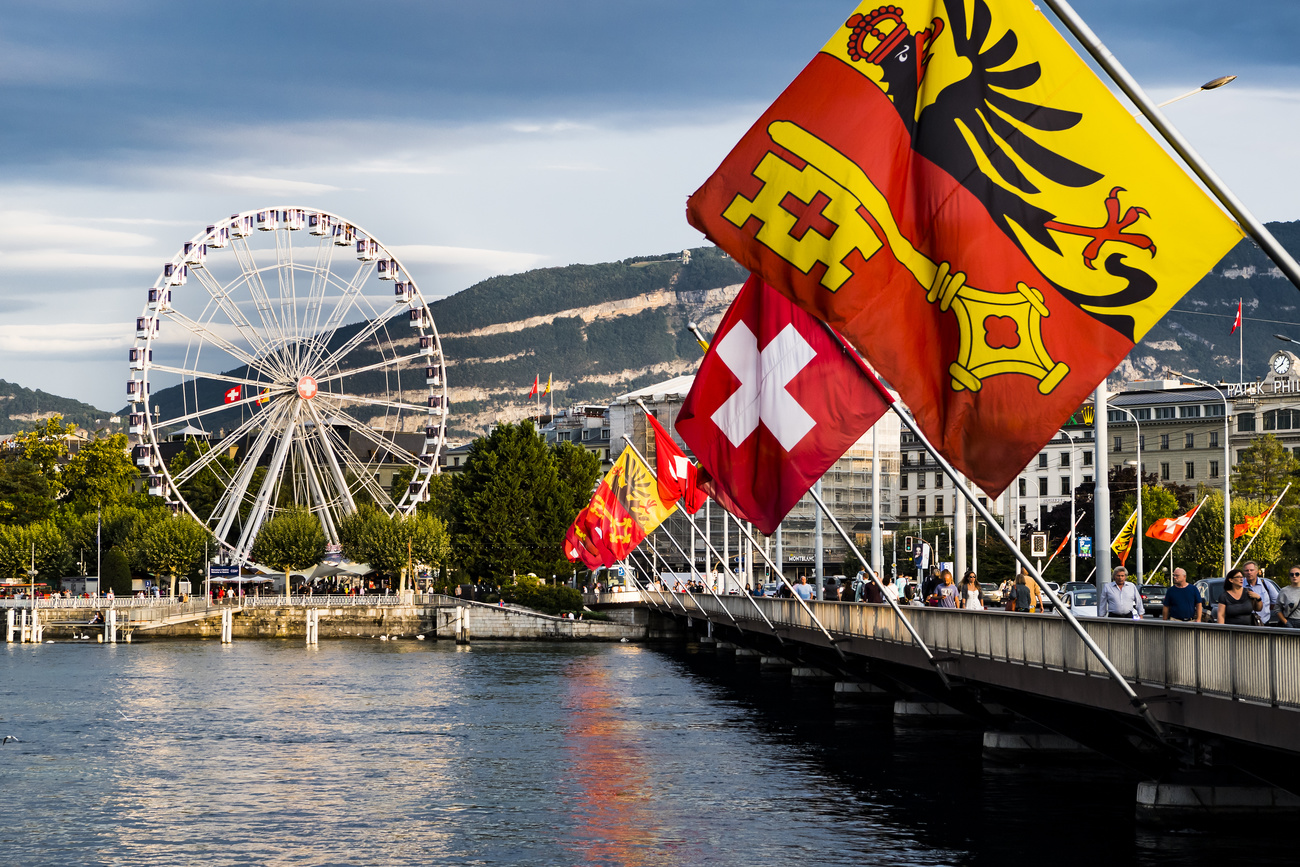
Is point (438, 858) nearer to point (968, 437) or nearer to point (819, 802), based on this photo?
point (819, 802)

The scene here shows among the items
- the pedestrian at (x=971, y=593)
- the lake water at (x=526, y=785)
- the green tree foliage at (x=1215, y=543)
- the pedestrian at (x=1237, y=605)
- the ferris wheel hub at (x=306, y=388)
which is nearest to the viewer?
the pedestrian at (x=1237, y=605)

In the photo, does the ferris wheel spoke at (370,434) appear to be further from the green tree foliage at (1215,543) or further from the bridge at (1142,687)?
the bridge at (1142,687)

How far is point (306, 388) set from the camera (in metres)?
94.6

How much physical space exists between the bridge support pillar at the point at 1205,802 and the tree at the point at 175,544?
311 feet

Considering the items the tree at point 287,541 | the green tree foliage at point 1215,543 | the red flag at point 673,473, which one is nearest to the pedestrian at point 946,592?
the red flag at point 673,473

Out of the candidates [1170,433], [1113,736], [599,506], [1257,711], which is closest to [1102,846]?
[1113,736]

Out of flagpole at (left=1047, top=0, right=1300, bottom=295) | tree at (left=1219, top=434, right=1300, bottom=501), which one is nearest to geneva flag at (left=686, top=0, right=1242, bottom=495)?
flagpole at (left=1047, top=0, right=1300, bottom=295)

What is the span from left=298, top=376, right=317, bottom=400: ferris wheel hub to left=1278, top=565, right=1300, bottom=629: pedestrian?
78.2 meters

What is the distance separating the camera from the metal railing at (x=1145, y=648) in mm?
18062

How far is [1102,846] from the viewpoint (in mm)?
23906

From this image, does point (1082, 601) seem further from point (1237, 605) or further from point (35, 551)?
point (35, 551)

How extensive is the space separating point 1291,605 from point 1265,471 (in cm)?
10167

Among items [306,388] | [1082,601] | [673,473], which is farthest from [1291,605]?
[306,388]

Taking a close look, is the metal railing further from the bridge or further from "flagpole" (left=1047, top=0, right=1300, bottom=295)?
"flagpole" (left=1047, top=0, right=1300, bottom=295)
